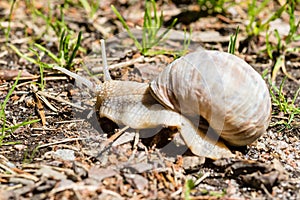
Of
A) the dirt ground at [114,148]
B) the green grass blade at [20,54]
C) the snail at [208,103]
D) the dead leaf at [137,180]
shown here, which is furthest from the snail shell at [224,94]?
the green grass blade at [20,54]

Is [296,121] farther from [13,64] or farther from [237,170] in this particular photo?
[13,64]

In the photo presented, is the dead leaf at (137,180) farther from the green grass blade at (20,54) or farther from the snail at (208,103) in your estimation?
the green grass blade at (20,54)

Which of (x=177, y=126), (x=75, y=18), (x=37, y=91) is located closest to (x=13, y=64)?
(x=37, y=91)

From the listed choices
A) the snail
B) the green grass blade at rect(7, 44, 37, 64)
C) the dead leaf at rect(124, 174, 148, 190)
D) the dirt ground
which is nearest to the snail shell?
the snail

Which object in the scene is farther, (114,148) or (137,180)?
(114,148)

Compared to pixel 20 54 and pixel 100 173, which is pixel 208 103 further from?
pixel 20 54

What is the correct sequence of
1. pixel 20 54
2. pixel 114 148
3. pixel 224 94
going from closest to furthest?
pixel 224 94 < pixel 114 148 < pixel 20 54

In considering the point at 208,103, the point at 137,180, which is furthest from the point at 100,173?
the point at 208,103
